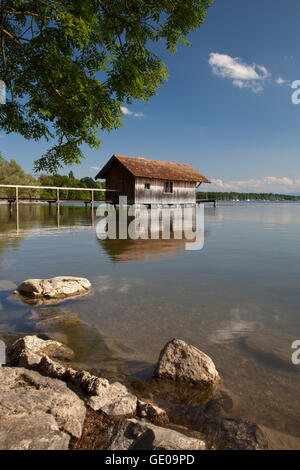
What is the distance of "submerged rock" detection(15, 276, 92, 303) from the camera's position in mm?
6039

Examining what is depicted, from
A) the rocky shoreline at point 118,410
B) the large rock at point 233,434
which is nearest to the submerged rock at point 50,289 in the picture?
the rocky shoreline at point 118,410

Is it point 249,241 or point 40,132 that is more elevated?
point 40,132

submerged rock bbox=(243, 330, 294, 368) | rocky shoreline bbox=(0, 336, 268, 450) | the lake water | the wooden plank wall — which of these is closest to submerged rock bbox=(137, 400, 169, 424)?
rocky shoreline bbox=(0, 336, 268, 450)

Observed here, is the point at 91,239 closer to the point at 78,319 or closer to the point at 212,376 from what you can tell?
the point at 78,319

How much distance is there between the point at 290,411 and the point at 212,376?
830 millimetres

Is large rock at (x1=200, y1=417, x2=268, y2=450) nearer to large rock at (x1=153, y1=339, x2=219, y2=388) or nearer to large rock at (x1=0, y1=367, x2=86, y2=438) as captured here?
large rock at (x1=153, y1=339, x2=219, y2=388)

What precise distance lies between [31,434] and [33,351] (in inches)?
70.7

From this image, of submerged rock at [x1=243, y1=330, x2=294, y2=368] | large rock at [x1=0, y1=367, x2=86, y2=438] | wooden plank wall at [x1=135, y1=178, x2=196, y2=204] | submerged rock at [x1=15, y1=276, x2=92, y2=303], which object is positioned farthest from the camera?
wooden plank wall at [x1=135, y1=178, x2=196, y2=204]

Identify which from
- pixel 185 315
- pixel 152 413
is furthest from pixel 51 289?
pixel 152 413

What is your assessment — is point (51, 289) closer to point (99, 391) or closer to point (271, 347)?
point (99, 391)

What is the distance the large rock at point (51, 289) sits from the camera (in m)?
6.04

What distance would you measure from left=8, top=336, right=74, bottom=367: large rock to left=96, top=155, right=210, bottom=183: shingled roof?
25877 millimetres

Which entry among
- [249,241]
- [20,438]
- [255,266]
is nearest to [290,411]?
[20,438]

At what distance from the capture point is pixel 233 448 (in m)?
2.44
